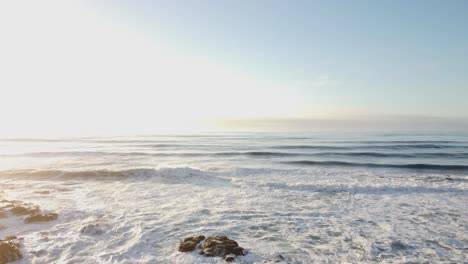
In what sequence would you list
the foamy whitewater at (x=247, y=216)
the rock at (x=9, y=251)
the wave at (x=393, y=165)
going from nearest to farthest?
the rock at (x=9, y=251) → the foamy whitewater at (x=247, y=216) → the wave at (x=393, y=165)

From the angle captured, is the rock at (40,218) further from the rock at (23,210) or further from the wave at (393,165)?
the wave at (393,165)

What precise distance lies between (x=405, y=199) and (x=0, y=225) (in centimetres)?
1738

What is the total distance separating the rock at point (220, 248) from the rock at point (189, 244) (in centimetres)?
29

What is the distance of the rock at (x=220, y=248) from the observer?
23.5ft

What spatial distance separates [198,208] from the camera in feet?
40.0

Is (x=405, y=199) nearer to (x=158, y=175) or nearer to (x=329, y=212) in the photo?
(x=329, y=212)

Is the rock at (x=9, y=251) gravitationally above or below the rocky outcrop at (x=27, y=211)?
above

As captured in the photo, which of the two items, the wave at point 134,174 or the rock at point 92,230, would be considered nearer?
the rock at point 92,230

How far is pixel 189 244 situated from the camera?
767cm

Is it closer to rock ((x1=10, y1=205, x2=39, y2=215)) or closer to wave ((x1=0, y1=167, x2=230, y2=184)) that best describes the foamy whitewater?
wave ((x1=0, y1=167, x2=230, y2=184))

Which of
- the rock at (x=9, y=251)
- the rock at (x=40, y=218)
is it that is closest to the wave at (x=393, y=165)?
the rock at (x=40, y=218)

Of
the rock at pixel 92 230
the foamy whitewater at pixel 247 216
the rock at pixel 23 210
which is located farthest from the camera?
the rock at pixel 23 210

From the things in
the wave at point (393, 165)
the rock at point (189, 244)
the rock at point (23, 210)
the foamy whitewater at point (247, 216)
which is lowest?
the wave at point (393, 165)

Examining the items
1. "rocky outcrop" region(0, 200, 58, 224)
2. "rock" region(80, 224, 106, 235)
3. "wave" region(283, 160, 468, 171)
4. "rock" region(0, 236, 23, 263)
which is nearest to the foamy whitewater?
"rock" region(80, 224, 106, 235)
